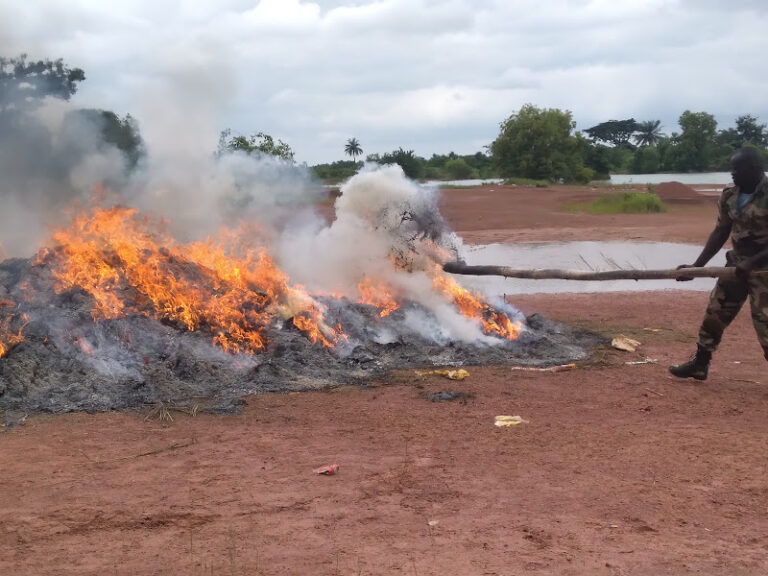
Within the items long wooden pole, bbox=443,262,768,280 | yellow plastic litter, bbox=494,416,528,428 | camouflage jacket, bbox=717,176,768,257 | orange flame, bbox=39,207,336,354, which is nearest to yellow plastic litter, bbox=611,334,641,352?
long wooden pole, bbox=443,262,768,280

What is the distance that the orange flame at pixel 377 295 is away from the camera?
8.73 meters

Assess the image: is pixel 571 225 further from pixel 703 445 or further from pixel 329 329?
pixel 703 445

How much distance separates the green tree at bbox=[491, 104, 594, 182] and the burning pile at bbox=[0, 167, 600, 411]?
44500mm

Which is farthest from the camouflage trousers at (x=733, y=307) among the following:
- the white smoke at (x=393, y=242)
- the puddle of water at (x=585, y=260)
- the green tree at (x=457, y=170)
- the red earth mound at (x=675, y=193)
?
the green tree at (x=457, y=170)

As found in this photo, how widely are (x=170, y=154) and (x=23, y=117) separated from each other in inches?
73.8

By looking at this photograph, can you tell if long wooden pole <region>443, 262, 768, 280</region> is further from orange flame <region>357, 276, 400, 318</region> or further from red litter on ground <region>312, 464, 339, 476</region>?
red litter on ground <region>312, 464, 339, 476</region>

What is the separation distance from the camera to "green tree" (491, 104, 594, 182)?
51.3 meters

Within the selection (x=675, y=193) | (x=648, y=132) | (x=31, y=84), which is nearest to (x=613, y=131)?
(x=648, y=132)

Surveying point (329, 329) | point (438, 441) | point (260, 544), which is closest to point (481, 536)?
point (260, 544)

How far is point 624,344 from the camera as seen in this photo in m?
8.26

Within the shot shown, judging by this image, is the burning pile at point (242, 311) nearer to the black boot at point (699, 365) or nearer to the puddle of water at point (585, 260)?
the black boot at point (699, 365)

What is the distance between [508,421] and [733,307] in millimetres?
2587

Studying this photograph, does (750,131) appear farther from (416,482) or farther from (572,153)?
(416,482)

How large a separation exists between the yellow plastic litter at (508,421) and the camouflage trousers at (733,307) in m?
2.23
